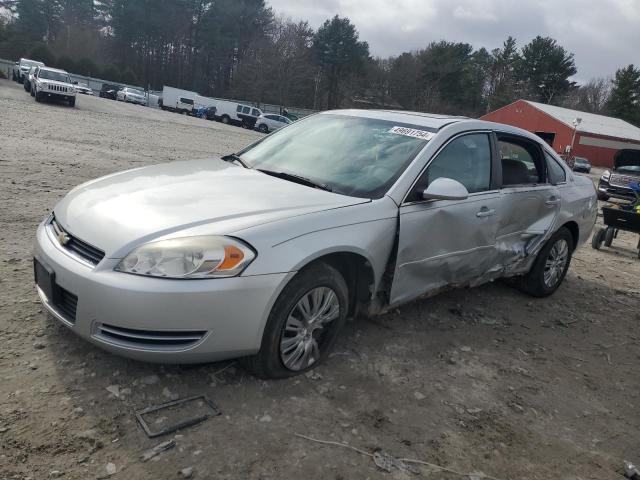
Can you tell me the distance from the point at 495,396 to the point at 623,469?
778 millimetres

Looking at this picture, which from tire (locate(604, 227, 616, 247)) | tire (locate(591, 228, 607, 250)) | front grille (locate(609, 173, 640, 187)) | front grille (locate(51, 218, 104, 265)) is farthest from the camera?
front grille (locate(609, 173, 640, 187))

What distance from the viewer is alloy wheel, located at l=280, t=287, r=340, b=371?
2998 millimetres

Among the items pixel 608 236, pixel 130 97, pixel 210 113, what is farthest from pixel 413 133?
pixel 130 97

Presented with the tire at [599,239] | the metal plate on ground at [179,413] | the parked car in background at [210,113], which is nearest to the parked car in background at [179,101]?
the parked car in background at [210,113]

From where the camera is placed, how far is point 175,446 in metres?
2.45

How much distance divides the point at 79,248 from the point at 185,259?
2.23ft

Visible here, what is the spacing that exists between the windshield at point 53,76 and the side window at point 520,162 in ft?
82.0

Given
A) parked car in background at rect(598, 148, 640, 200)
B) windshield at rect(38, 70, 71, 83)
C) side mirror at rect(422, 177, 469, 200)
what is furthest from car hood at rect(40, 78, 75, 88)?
side mirror at rect(422, 177, 469, 200)

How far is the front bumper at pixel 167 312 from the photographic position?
2.56 metres

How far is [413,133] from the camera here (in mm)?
3926

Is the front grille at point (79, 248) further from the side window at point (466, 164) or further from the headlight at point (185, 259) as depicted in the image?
the side window at point (466, 164)

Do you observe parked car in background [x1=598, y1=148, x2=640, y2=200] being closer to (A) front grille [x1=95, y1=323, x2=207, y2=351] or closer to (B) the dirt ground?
(B) the dirt ground

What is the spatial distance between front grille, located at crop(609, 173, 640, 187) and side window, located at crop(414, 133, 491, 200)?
1549cm

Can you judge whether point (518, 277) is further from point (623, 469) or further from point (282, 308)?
point (282, 308)
